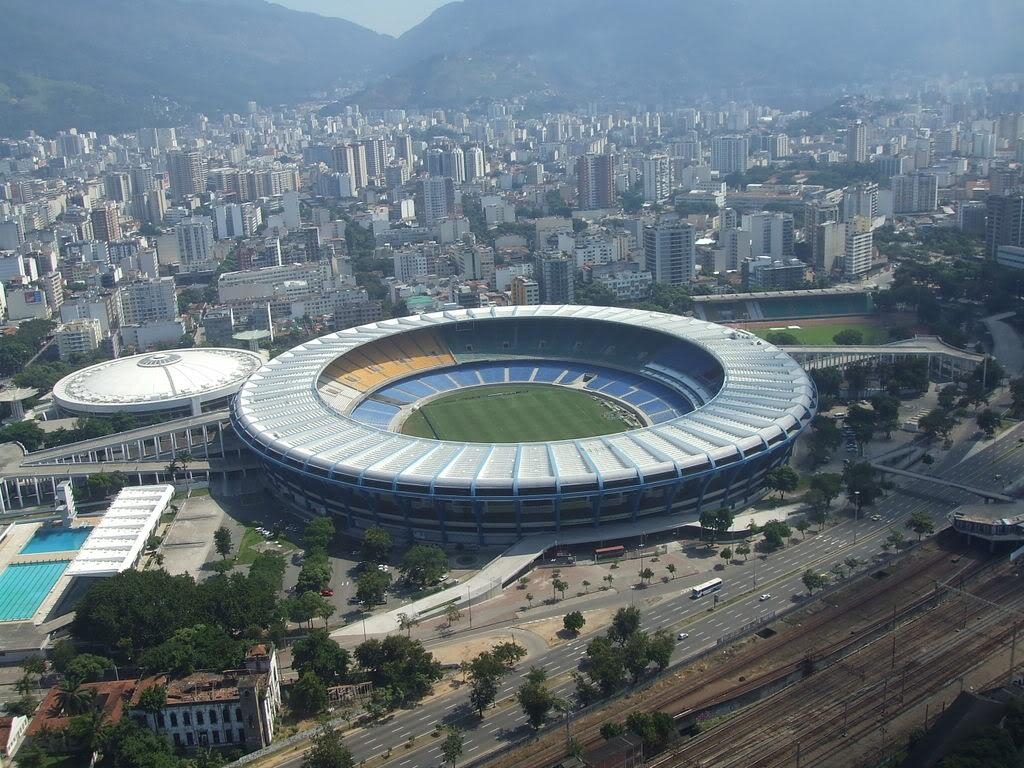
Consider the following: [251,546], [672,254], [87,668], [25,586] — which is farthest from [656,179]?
[87,668]

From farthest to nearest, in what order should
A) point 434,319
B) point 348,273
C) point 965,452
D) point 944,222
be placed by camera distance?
point 944,222 < point 348,273 < point 434,319 < point 965,452

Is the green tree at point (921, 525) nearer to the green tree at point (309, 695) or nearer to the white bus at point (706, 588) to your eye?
the white bus at point (706, 588)

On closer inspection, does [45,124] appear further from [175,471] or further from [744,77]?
[175,471]

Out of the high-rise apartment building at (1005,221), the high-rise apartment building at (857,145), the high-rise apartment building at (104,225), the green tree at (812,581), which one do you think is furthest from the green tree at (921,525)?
the high-rise apartment building at (857,145)

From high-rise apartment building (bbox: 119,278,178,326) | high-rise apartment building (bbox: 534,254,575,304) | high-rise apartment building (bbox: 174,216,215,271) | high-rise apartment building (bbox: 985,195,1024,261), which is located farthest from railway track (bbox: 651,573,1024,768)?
high-rise apartment building (bbox: 174,216,215,271)

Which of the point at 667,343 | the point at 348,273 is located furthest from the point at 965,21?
the point at 667,343

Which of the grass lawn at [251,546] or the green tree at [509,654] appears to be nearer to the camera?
the green tree at [509,654]
